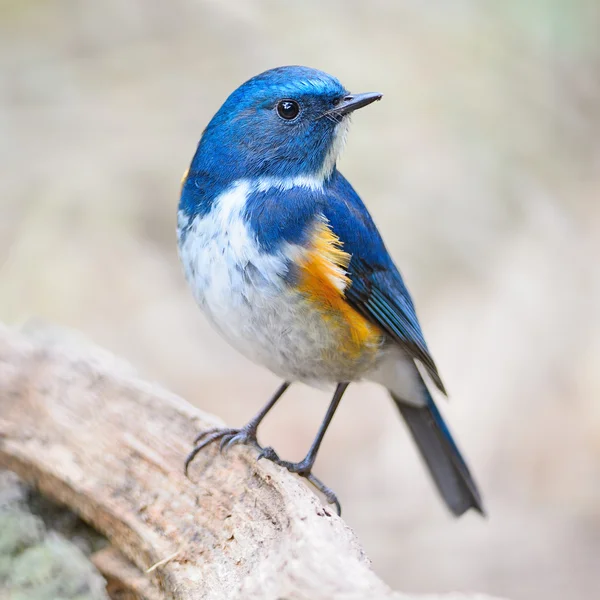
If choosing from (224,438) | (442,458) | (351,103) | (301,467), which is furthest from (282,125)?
(442,458)

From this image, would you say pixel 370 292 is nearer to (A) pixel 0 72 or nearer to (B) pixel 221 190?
(B) pixel 221 190

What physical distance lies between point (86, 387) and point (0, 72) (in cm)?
388

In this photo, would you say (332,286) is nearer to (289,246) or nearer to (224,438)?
(289,246)

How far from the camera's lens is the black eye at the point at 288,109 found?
3.24 meters

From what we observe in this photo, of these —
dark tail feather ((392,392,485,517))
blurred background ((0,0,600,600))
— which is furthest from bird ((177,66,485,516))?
blurred background ((0,0,600,600))

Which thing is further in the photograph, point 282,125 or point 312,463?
point 312,463

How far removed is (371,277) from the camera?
339 cm

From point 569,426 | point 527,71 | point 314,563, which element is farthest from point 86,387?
point 527,71

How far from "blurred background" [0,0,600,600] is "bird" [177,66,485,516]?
1876mm

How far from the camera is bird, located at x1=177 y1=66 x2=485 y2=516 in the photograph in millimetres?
3053

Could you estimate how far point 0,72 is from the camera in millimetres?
6699

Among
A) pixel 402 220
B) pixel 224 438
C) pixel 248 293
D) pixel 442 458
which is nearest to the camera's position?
pixel 248 293

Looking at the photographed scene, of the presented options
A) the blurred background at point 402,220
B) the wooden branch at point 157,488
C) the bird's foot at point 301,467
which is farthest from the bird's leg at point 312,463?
the blurred background at point 402,220

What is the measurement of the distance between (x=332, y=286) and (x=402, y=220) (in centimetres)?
320
